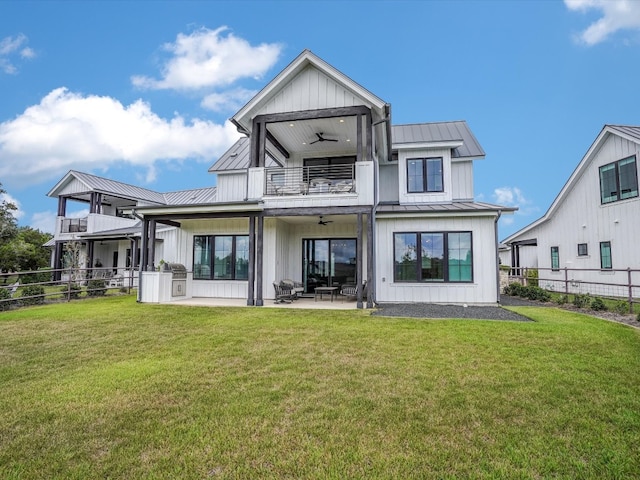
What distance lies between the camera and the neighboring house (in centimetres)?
2255

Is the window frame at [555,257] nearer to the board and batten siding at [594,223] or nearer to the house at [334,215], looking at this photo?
the board and batten siding at [594,223]

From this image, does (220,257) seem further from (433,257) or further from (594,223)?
(594,223)

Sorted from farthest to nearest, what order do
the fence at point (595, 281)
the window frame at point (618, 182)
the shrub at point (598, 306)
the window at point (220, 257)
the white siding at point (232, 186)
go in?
the white siding at point (232, 186) → the window at point (220, 257) → the window frame at point (618, 182) → the fence at point (595, 281) → the shrub at point (598, 306)

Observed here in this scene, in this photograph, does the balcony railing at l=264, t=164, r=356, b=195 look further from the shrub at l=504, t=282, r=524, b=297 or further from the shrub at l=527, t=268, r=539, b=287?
the shrub at l=527, t=268, r=539, b=287

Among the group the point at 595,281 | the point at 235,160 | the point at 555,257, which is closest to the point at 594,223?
the point at 595,281

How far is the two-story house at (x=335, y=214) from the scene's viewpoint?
10883mm

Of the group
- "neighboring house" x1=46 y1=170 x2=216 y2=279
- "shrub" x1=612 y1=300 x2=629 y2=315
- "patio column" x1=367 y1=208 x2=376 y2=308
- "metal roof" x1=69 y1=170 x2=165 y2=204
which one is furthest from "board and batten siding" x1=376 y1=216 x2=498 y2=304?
"metal roof" x1=69 y1=170 x2=165 y2=204

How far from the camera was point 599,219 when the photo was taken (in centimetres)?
1466

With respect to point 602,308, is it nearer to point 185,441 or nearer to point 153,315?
point 185,441

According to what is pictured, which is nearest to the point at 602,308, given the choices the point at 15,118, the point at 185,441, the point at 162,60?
the point at 185,441

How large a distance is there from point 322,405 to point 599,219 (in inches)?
653

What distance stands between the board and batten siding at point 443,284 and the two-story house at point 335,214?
0.03 metres

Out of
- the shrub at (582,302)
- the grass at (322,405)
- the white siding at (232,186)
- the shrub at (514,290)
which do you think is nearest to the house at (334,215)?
the white siding at (232,186)

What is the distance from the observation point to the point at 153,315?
9.01 meters
